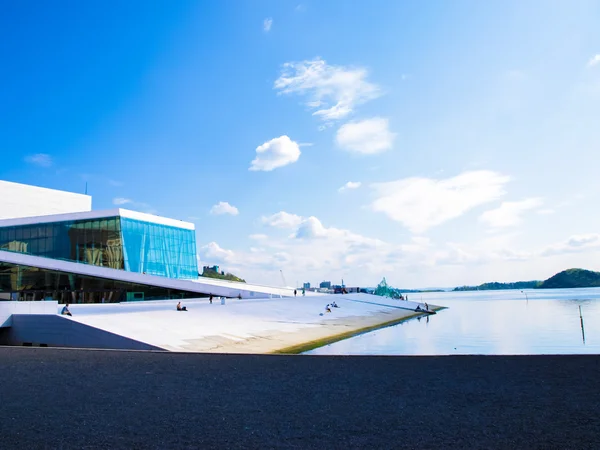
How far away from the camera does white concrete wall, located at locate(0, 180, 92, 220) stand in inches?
2110

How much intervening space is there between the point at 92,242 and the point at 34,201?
21.0 meters

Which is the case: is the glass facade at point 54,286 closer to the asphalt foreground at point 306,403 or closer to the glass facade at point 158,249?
the glass facade at point 158,249

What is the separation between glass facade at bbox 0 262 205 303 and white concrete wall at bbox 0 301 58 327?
14.6 metres

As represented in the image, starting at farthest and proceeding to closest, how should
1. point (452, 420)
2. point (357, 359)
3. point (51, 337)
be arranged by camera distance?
point (51, 337) < point (357, 359) < point (452, 420)

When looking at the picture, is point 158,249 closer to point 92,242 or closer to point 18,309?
point 92,242

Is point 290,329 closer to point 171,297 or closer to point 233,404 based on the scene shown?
point 171,297

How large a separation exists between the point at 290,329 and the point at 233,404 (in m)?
21.9

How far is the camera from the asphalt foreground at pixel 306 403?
544cm

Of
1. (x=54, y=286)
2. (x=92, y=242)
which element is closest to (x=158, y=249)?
(x=92, y=242)

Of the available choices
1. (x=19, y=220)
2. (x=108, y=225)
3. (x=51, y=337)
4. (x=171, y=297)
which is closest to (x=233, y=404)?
(x=51, y=337)

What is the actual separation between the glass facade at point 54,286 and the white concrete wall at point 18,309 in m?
14.6

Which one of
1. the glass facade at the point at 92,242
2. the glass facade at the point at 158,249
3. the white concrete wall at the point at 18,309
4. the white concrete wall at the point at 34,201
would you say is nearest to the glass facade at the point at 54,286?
the glass facade at the point at 92,242

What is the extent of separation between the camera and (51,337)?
64.7 feet

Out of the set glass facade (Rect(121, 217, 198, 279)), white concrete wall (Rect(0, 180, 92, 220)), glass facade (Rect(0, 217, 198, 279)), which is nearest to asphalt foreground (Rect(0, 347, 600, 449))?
glass facade (Rect(0, 217, 198, 279))
